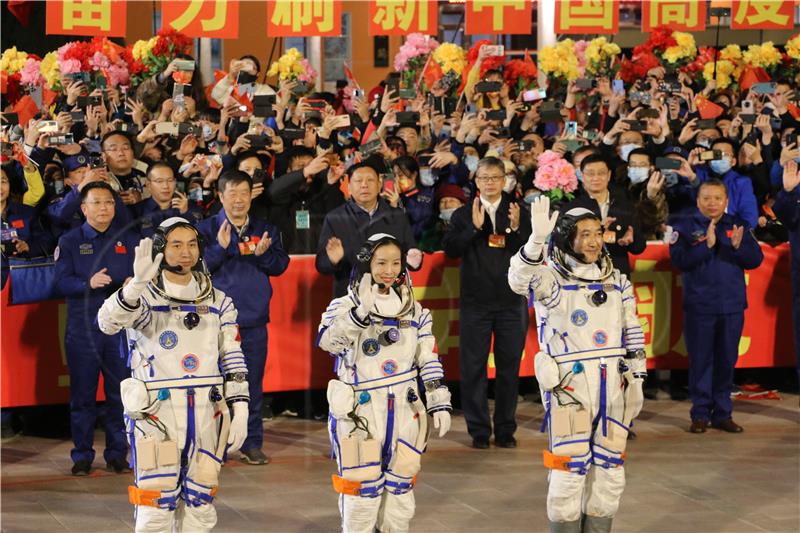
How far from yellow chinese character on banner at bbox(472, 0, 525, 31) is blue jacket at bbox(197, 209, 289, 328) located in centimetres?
419

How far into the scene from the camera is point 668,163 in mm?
10648

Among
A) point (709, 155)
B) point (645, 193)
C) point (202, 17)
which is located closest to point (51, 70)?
point (202, 17)

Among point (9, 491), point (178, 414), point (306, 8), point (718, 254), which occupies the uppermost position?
point (306, 8)

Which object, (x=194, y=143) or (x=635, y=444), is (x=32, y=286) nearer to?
(x=194, y=143)

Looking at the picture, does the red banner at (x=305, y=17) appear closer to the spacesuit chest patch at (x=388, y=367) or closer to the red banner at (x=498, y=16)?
the red banner at (x=498, y=16)

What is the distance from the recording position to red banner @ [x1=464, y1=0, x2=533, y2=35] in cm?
1271

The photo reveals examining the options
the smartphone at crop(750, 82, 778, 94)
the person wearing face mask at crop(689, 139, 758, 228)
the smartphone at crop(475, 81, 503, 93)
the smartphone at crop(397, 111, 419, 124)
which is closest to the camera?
the smartphone at crop(397, 111, 419, 124)

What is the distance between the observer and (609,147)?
11.6m

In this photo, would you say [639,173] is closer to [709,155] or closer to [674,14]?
[709,155]

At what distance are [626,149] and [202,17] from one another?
389cm

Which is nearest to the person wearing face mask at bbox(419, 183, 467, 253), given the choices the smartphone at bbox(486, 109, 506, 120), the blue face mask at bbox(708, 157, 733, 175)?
the smartphone at bbox(486, 109, 506, 120)

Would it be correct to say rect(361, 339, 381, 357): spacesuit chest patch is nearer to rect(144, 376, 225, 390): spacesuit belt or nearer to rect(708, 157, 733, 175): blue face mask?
rect(144, 376, 225, 390): spacesuit belt

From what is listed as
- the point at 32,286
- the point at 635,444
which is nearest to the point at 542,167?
the point at 635,444

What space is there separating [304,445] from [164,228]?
3650 millimetres
